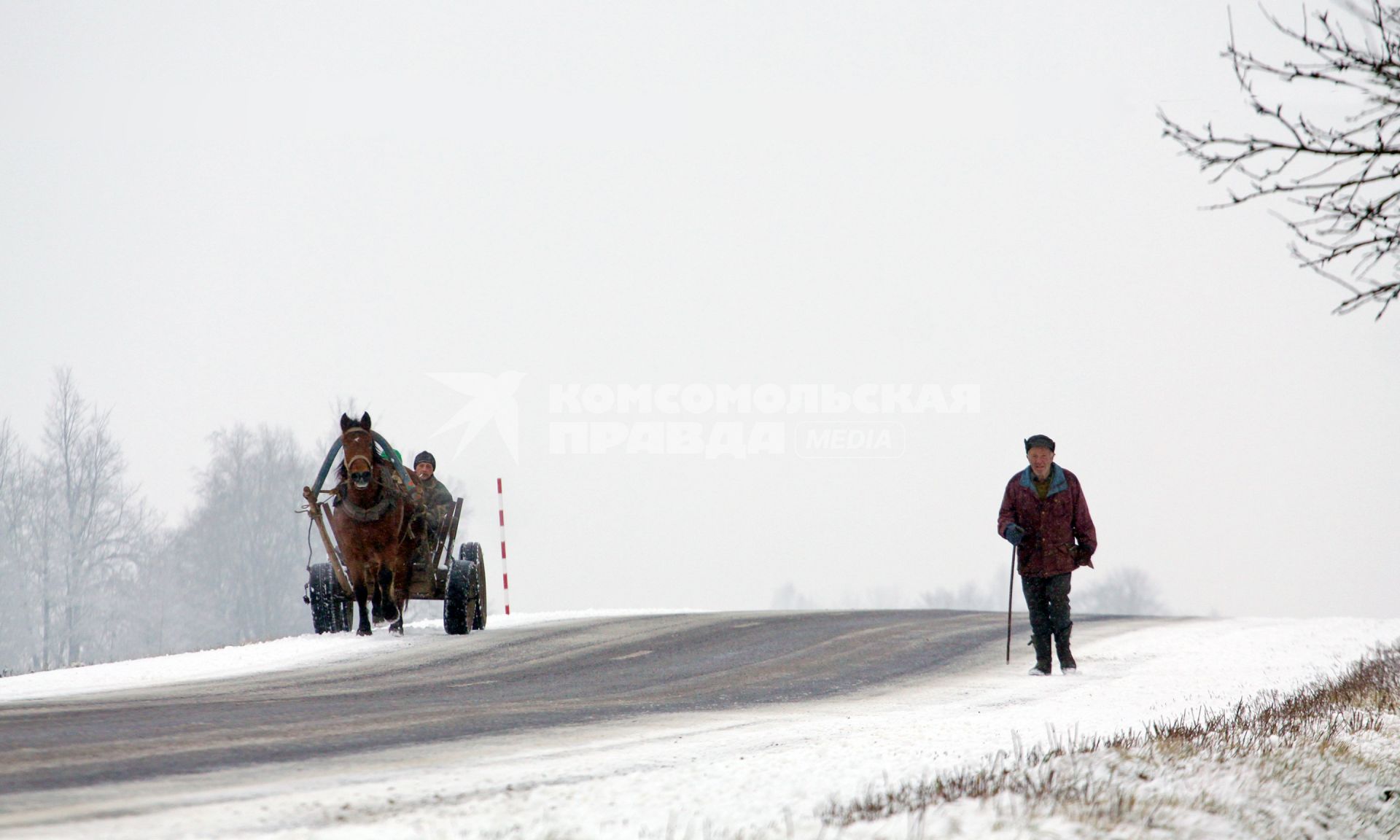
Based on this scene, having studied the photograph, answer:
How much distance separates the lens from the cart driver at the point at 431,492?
1468 centimetres

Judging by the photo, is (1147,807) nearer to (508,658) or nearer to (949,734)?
(949,734)

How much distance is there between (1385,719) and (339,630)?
10.9 m

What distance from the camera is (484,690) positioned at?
32.2 ft

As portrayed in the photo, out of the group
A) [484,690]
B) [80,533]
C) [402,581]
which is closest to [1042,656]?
[484,690]

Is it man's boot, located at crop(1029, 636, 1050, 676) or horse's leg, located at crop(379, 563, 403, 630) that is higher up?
horse's leg, located at crop(379, 563, 403, 630)

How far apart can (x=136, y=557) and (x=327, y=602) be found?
3313cm

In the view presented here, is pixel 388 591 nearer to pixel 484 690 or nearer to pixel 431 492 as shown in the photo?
pixel 431 492

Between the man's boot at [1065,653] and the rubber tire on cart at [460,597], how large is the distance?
251 inches

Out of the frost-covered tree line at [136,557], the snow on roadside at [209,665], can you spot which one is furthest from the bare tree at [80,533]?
the snow on roadside at [209,665]

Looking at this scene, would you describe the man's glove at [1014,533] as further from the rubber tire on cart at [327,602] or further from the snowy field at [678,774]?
the rubber tire on cart at [327,602]

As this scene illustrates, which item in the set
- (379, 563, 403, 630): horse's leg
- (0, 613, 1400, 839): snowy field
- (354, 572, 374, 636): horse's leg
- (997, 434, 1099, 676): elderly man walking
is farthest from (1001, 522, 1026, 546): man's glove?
(354, 572, 374, 636): horse's leg

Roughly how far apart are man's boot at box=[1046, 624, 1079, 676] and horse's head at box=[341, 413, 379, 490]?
6.70 meters

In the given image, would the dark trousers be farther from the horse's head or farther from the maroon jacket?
the horse's head

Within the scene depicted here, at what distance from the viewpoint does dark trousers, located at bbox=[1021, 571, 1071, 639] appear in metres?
11.4
